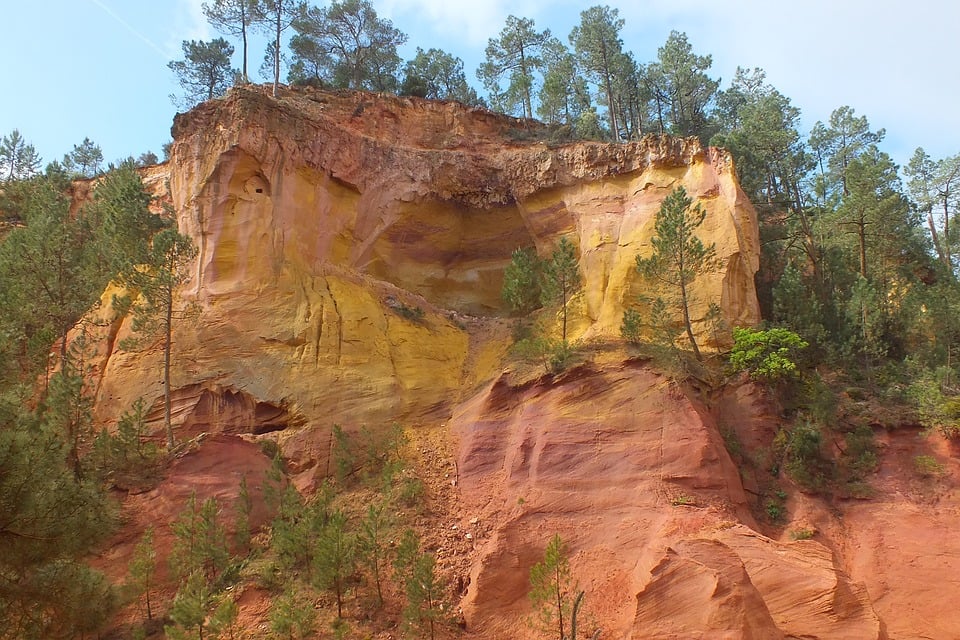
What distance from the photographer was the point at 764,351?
20.3 meters

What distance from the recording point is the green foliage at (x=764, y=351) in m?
19.9

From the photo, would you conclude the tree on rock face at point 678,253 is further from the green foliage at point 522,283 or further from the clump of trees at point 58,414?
the clump of trees at point 58,414

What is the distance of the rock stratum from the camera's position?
49.2 feet

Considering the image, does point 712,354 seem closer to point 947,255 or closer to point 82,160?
point 947,255

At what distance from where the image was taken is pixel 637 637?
43.8ft

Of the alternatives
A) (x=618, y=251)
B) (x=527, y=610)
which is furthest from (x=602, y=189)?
(x=527, y=610)

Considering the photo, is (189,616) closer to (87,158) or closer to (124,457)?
(124,457)

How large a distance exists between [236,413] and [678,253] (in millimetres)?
14189

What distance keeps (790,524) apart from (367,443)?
37.8ft

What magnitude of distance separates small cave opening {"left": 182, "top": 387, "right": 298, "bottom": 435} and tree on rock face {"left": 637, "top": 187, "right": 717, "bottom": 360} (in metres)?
12.0

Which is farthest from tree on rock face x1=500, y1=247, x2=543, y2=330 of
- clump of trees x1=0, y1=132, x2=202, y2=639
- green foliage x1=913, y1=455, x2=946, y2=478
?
green foliage x1=913, y1=455, x2=946, y2=478

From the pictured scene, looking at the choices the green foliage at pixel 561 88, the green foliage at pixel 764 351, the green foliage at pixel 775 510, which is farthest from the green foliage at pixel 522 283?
the green foliage at pixel 561 88

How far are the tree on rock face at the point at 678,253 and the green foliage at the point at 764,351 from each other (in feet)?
3.88

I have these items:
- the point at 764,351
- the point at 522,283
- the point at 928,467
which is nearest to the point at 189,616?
the point at 522,283
